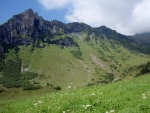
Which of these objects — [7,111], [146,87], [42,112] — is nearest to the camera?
[42,112]

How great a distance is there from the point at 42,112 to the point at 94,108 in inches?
132

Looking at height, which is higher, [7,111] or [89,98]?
[89,98]

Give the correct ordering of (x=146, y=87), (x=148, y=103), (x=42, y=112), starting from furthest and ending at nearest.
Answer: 1. (x=146, y=87)
2. (x=42, y=112)
3. (x=148, y=103)

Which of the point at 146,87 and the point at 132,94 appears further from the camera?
the point at 146,87

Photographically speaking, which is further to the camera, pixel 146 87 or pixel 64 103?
pixel 146 87

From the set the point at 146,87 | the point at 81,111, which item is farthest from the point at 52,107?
the point at 146,87

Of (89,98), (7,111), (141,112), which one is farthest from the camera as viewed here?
(7,111)

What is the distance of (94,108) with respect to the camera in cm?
1415

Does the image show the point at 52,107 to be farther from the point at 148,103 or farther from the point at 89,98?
the point at 148,103

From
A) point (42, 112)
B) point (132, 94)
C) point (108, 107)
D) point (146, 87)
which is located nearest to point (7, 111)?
point (42, 112)

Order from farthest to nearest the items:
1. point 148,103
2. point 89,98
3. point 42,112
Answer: point 89,98
point 42,112
point 148,103

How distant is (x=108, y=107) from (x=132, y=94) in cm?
359

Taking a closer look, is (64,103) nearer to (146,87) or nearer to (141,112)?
(141,112)

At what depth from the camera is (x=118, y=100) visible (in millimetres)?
15164
